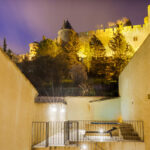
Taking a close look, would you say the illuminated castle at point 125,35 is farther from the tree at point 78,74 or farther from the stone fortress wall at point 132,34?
the tree at point 78,74

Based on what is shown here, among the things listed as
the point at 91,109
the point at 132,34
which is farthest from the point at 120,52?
Result: the point at 91,109

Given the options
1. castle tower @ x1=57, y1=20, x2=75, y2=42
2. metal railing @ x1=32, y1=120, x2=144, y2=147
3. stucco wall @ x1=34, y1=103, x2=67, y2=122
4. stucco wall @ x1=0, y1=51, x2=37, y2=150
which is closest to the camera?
stucco wall @ x1=0, y1=51, x2=37, y2=150

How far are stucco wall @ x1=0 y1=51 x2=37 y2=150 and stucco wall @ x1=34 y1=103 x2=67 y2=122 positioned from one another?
1548mm

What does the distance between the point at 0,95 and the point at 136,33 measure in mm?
33605

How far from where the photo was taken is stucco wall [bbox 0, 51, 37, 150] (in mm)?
4988

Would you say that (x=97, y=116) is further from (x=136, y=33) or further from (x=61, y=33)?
(x=61, y=33)

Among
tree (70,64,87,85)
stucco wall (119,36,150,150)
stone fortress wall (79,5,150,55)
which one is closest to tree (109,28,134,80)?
stone fortress wall (79,5,150,55)

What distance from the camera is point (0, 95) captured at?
4.83m

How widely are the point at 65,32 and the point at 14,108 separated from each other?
38674 mm

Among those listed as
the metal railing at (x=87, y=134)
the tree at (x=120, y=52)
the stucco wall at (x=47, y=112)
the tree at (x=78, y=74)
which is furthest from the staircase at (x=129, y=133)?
the tree at (x=120, y=52)

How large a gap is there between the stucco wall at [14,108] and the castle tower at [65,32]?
35017 millimetres

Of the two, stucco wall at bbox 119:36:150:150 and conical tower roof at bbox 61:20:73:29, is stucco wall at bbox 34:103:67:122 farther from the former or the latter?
conical tower roof at bbox 61:20:73:29

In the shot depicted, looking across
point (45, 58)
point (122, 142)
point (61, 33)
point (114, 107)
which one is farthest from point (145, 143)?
point (61, 33)

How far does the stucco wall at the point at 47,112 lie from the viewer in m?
8.84
